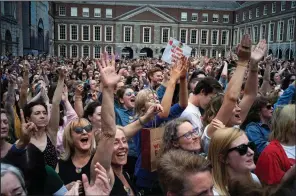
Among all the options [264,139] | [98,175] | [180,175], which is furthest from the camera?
[264,139]

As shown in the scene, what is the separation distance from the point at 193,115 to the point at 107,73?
4.07 feet

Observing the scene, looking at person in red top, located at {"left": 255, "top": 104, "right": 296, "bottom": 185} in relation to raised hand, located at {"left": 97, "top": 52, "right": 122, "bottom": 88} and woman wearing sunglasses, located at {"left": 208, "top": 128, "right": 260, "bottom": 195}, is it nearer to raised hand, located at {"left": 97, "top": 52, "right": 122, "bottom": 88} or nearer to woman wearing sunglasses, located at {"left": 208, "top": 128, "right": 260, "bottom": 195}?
woman wearing sunglasses, located at {"left": 208, "top": 128, "right": 260, "bottom": 195}

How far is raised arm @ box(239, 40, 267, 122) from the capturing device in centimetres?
283

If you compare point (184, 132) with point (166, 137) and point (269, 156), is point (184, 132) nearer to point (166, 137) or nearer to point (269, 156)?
point (166, 137)

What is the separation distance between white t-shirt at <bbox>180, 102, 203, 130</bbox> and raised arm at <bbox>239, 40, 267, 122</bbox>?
1.29 ft

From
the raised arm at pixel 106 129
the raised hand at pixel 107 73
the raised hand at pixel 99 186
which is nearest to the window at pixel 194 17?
the raised hand at pixel 107 73

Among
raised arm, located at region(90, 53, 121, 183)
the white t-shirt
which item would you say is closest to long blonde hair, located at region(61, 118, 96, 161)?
raised arm, located at region(90, 53, 121, 183)

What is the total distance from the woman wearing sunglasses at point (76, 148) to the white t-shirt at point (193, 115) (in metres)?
0.92

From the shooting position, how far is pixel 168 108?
3.26 m

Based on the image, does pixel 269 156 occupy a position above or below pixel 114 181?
above

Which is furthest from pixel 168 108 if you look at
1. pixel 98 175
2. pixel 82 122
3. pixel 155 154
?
pixel 98 175

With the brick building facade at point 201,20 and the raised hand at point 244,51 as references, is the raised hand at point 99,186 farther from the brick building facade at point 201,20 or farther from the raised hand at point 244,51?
the brick building facade at point 201,20

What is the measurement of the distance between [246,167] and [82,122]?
1347 millimetres

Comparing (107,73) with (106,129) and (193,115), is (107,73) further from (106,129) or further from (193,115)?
(193,115)
